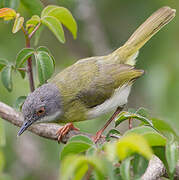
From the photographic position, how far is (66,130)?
4.23 metres

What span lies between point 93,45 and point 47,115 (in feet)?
8.82

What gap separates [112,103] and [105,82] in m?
0.25

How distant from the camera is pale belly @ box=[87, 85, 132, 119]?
431cm

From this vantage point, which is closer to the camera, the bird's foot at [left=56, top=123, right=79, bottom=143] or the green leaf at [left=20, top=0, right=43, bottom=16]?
the green leaf at [left=20, top=0, right=43, bottom=16]

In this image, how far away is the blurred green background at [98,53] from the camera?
499 centimetres

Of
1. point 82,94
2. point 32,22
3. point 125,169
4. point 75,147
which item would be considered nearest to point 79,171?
point 125,169

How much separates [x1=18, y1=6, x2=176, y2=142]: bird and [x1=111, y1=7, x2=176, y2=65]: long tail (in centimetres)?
18

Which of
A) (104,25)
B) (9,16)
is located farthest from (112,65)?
(104,25)

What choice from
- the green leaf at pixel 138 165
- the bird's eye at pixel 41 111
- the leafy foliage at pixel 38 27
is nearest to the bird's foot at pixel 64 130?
the bird's eye at pixel 41 111

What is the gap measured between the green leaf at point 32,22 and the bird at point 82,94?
66 cm

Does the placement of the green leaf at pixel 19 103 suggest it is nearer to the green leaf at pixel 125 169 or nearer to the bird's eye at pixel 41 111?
the bird's eye at pixel 41 111

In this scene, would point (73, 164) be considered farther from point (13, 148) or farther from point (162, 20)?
point (13, 148)

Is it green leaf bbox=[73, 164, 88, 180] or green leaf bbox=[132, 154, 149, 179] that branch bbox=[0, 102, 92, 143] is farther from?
green leaf bbox=[73, 164, 88, 180]

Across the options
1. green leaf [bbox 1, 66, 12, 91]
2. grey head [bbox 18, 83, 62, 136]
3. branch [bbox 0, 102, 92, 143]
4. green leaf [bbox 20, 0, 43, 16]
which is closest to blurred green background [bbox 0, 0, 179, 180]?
grey head [bbox 18, 83, 62, 136]
